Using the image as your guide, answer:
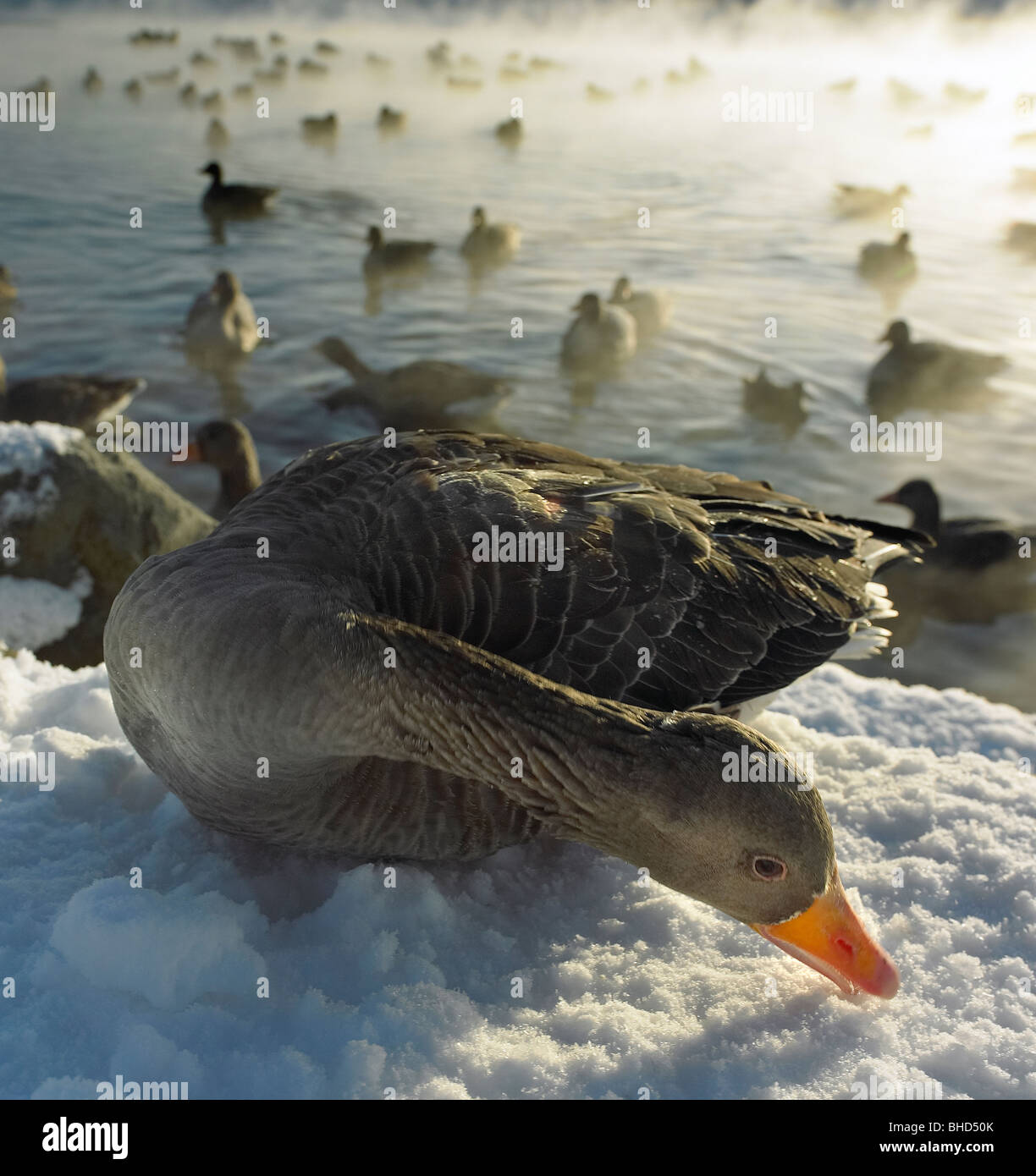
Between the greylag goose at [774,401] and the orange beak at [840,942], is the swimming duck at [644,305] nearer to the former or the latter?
the greylag goose at [774,401]

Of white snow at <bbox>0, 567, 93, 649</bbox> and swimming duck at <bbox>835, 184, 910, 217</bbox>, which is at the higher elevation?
swimming duck at <bbox>835, 184, 910, 217</bbox>

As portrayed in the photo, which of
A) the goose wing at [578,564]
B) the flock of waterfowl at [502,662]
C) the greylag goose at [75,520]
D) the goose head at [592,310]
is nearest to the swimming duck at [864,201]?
the goose head at [592,310]

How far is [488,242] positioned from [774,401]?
A: 657cm

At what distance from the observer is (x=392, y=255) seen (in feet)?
49.5

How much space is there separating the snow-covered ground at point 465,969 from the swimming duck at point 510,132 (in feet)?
76.8

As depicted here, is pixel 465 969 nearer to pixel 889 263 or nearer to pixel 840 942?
pixel 840 942

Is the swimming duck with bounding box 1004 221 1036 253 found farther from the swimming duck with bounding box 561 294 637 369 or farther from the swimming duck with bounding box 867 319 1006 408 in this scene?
the swimming duck with bounding box 561 294 637 369

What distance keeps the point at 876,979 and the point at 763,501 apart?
232 cm

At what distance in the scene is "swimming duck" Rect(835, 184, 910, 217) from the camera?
A: 20.3 m

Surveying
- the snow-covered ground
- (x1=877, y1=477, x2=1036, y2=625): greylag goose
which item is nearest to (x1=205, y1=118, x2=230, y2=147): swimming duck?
(x1=877, y1=477, x2=1036, y2=625): greylag goose

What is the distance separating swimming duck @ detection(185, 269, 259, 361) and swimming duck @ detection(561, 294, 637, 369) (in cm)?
404

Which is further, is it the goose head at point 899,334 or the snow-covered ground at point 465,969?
the goose head at point 899,334

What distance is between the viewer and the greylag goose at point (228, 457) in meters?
9.02

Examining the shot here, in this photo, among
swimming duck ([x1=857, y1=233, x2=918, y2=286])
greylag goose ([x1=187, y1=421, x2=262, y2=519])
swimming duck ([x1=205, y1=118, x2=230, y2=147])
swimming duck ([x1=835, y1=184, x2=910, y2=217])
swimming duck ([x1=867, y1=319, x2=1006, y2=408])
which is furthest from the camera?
swimming duck ([x1=205, y1=118, x2=230, y2=147])
